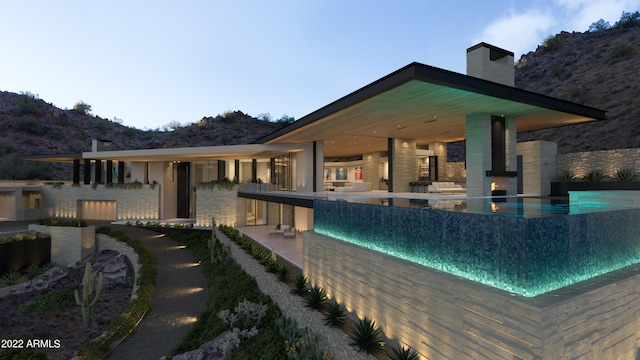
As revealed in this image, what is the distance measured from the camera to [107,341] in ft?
35.8

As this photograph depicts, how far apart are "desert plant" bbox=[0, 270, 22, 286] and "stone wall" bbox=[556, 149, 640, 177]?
102 feet

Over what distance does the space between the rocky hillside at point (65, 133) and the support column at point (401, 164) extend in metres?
44.8

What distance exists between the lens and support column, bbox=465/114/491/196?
12.9 m

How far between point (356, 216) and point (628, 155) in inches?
547

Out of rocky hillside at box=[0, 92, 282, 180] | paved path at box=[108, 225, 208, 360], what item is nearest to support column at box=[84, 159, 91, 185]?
paved path at box=[108, 225, 208, 360]

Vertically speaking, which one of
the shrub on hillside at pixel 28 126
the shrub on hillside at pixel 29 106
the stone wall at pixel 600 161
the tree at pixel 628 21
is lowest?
the stone wall at pixel 600 161

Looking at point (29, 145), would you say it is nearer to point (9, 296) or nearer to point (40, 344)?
point (9, 296)

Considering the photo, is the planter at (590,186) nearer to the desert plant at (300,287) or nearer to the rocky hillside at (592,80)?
the desert plant at (300,287)

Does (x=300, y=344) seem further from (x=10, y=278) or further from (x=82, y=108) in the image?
(x=82, y=108)

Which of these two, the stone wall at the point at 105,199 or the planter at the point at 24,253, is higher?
the stone wall at the point at 105,199

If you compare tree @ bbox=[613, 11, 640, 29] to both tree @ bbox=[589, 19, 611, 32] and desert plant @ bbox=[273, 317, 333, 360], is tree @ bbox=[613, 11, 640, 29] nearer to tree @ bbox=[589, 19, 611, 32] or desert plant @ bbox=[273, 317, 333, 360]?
tree @ bbox=[589, 19, 611, 32]

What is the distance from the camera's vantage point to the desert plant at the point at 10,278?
686 inches

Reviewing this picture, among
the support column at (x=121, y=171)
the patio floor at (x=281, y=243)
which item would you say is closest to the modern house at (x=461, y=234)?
the patio floor at (x=281, y=243)

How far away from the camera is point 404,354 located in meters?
5.55
